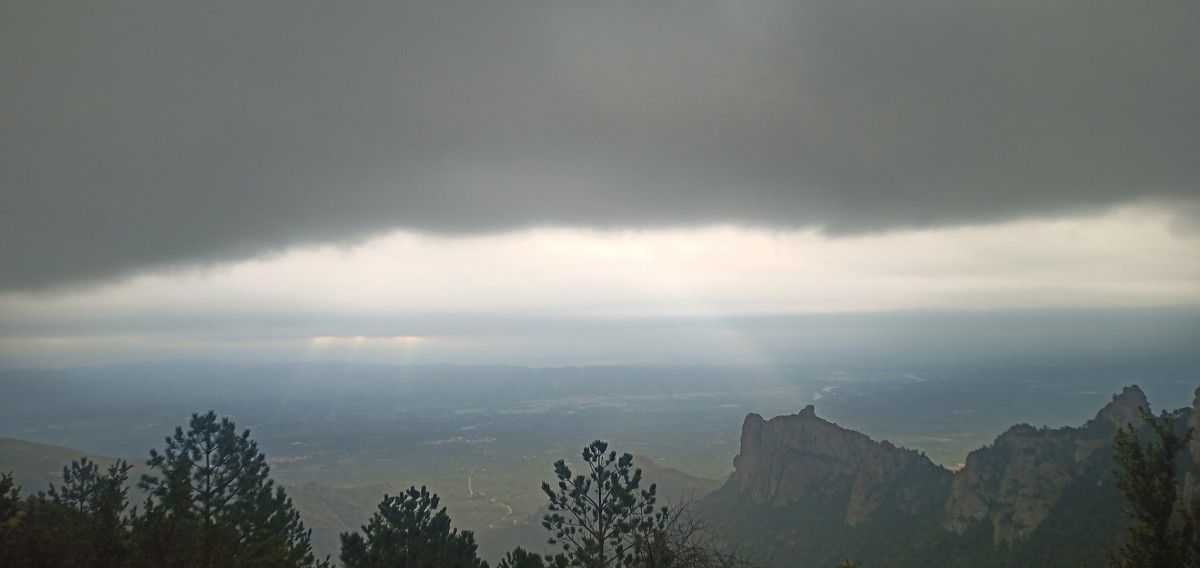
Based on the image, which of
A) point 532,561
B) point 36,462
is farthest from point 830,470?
point 36,462

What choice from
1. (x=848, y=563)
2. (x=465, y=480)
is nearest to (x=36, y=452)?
(x=465, y=480)

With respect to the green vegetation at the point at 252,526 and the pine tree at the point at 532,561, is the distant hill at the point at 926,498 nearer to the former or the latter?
the pine tree at the point at 532,561

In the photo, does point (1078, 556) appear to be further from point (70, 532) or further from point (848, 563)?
point (70, 532)

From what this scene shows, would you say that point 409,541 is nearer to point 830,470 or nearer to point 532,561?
point 532,561

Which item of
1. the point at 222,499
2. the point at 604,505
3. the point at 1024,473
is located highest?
the point at 604,505

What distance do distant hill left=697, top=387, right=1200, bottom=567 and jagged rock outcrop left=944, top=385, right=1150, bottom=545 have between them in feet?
0.36

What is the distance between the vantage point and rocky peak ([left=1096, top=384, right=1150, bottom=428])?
2630 inches

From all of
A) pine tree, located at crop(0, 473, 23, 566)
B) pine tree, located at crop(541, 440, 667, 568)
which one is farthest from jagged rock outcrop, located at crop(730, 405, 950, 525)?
pine tree, located at crop(0, 473, 23, 566)

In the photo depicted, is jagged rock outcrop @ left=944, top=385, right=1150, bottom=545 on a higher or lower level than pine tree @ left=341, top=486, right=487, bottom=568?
lower

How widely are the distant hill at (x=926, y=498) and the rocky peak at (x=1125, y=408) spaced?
0.41 ft

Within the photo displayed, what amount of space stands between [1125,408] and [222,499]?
274ft

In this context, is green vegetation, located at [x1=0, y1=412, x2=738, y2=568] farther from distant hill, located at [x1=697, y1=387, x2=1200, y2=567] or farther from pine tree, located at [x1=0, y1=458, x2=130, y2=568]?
distant hill, located at [x1=697, y1=387, x2=1200, y2=567]

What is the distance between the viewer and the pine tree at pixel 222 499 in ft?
72.6

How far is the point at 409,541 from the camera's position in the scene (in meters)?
26.0
